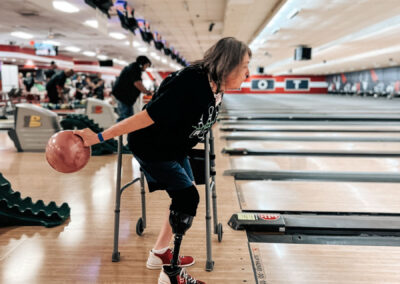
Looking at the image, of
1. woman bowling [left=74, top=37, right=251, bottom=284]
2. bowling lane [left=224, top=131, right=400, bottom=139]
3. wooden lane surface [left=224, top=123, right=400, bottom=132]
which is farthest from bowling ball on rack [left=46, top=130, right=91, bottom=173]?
wooden lane surface [left=224, top=123, right=400, bottom=132]

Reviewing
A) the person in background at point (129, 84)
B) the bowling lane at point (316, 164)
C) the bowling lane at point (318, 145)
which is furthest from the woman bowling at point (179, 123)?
the bowling lane at point (318, 145)

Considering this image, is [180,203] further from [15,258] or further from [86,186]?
[86,186]

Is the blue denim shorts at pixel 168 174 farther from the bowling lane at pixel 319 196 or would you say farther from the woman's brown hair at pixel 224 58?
the bowling lane at pixel 319 196

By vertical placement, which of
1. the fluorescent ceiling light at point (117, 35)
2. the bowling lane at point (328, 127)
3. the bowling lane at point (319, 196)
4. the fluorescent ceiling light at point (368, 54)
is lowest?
the bowling lane at point (319, 196)

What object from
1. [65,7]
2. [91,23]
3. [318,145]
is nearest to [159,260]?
[318,145]

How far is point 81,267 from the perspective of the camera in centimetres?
178

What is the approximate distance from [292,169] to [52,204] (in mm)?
2664

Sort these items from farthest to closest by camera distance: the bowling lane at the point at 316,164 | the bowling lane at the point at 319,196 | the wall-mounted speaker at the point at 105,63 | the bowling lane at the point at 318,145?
the wall-mounted speaker at the point at 105,63, the bowling lane at the point at 318,145, the bowling lane at the point at 316,164, the bowling lane at the point at 319,196

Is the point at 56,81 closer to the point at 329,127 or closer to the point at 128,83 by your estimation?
the point at 128,83

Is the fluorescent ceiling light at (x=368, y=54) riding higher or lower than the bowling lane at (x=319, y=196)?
higher

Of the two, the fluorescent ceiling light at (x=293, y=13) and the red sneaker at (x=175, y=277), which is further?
the fluorescent ceiling light at (x=293, y=13)

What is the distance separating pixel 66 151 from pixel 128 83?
3.30m

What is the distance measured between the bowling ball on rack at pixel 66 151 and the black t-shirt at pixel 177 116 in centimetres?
23

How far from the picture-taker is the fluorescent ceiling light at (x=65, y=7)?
805cm
